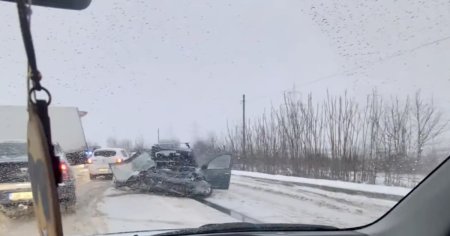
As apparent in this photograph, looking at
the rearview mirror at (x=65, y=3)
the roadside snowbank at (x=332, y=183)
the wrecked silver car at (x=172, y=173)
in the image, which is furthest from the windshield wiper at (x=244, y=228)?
the wrecked silver car at (x=172, y=173)

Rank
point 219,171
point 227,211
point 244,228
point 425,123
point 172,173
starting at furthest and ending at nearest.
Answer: point 172,173
point 219,171
point 227,211
point 425,123
point 244,228

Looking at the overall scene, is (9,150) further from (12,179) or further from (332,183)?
(332,183)

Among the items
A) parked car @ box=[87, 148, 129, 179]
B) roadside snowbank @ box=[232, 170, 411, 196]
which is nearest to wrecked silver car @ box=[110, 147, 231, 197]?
parked car @ box=[87, 148, 129, 179]

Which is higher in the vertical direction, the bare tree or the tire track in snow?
the bare tree

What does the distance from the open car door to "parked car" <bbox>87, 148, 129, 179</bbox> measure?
35.8 inches

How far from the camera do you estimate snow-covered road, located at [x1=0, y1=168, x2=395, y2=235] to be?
4.43m

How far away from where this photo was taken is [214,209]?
230 inches

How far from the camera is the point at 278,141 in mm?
5141

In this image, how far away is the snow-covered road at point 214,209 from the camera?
4434mm

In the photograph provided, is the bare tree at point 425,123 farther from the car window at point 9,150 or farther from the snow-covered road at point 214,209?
the car window at point 9,150

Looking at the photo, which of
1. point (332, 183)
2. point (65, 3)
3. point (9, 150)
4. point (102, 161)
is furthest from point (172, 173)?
point (65, 3)

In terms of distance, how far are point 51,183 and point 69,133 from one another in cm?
312

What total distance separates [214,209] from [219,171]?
43cm

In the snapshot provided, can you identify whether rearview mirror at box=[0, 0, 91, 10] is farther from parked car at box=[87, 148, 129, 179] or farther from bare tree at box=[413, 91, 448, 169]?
parked car at box=[87, 148, 129, 179]
